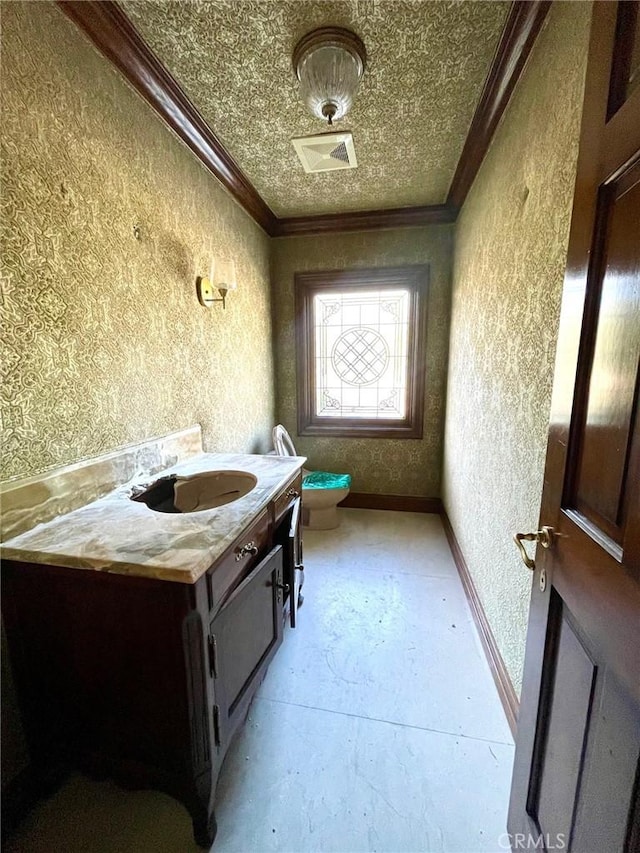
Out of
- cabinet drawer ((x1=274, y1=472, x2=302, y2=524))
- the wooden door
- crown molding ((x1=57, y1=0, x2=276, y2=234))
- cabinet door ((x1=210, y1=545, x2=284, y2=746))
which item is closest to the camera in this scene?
the wooden door

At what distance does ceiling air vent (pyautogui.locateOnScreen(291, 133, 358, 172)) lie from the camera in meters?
1.82

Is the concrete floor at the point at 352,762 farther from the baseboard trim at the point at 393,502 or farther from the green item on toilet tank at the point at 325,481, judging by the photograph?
the baseboard trim at the point at 393,502

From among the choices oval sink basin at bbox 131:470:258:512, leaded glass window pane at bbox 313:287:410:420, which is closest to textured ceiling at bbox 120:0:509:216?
leaded glass window pane at bbox 313:287:410:420

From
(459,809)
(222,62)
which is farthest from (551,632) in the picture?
(222,62)

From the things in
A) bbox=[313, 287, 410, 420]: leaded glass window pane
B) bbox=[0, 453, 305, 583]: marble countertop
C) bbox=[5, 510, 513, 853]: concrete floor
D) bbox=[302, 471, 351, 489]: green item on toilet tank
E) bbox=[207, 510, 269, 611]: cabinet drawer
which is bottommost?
bbox=[5, 510, 513, 853]: concrete floor

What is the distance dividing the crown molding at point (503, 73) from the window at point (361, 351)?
39.8 inches

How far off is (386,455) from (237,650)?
7.55 ft

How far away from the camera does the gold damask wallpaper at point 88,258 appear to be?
3.31 ft

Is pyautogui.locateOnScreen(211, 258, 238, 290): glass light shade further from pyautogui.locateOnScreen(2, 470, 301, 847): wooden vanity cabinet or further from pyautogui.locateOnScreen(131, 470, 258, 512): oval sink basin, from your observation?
pyautogui.locateOnScreen(2, 470, 301, 847): wooden vanity cabinet

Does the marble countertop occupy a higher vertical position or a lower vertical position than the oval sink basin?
higher

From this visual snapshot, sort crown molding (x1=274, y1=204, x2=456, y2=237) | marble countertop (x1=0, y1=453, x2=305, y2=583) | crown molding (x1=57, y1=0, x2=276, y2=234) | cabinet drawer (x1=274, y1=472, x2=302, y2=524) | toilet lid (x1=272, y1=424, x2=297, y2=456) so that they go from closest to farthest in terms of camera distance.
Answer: marble countertop (x1=0, y1=453, x2=305, y2=583) → crown molding (x1=57, y1=0, x2=276, y2=234) → cabinet drawer (x1=274, y1=472, x2=302, y2=524) → toilet lid (x1=272, y1=424, x2=297, y2=456) → crown molding (x1=274, y1=204, x2=456, y2=237)

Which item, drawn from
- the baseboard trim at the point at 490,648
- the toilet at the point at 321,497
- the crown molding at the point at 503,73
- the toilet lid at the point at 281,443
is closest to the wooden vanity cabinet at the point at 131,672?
the baseboard trim at the point at 490,648

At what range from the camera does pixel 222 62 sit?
54.1 inches

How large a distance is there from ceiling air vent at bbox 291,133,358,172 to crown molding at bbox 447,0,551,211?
0.63 m
